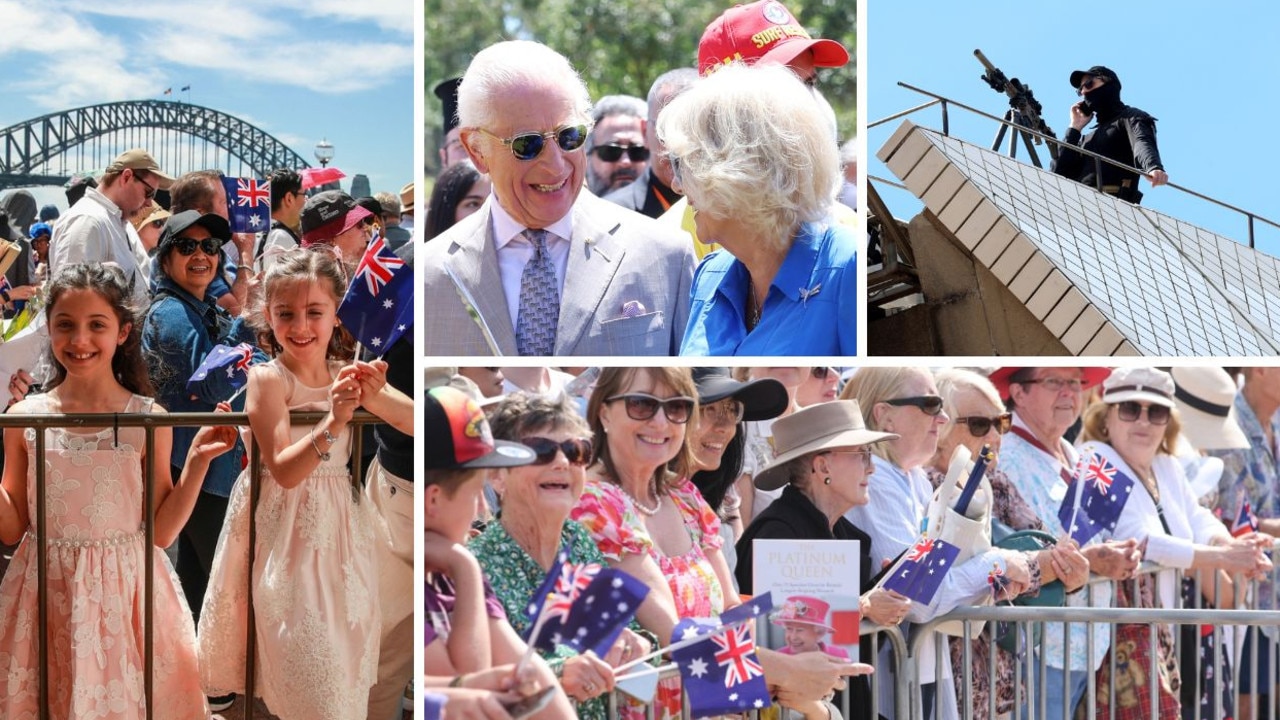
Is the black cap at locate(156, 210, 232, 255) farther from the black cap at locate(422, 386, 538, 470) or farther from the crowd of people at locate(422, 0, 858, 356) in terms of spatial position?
the black cap at locate(422, 386, 538, 470)

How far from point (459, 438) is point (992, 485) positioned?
1.50m

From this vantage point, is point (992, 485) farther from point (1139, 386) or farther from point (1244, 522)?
point (1244, 522)

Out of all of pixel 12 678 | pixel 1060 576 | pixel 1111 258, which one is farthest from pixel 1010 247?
pixel 12 678

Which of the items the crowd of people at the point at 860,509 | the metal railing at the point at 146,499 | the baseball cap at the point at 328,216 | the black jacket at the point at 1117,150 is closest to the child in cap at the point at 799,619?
the crowd of people at the point at 860,509

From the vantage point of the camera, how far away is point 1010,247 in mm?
7652

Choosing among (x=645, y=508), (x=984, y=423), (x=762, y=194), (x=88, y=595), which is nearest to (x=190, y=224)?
(x=88, y=595)

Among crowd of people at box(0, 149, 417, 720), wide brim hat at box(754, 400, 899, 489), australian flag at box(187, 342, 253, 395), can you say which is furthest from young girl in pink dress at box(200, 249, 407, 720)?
wide brim hat at box(754, 400, 899, 489)

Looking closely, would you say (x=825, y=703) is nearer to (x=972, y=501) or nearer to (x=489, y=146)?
(x=972, y=501)

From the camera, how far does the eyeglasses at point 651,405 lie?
4.05 meters

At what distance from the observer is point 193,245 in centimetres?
511

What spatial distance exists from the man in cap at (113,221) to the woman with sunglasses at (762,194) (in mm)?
2067

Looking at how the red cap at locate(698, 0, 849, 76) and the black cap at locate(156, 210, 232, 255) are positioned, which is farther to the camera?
the black cap at locate(156, 210, 232, 255)

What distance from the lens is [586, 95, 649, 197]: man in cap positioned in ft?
14.0

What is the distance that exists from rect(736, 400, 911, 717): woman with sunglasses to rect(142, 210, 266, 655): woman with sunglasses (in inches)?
64.9
